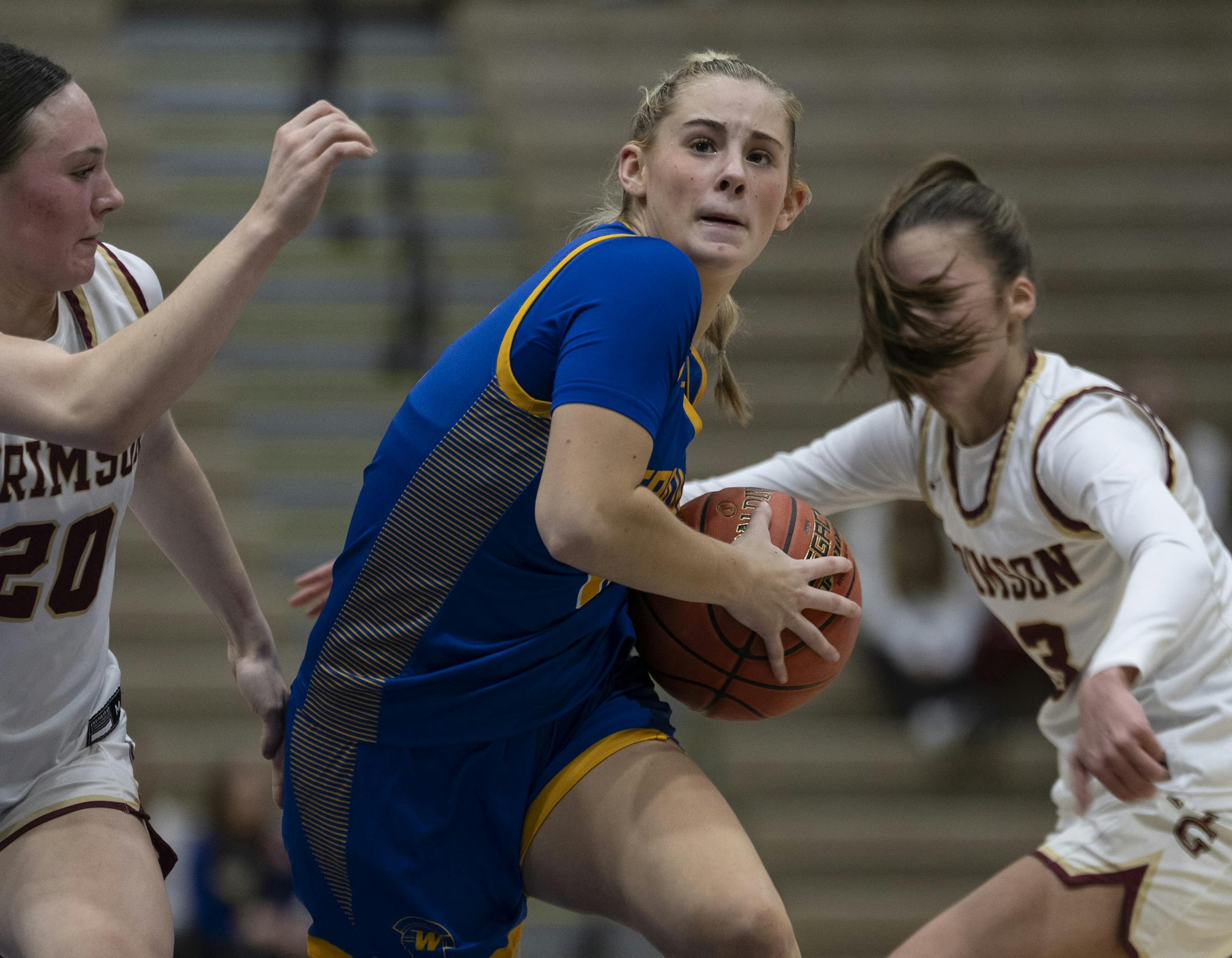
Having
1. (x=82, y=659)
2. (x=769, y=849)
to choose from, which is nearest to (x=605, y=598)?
(x=82, y=659)

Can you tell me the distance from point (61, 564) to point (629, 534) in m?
1.03

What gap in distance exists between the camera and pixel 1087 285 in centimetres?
809

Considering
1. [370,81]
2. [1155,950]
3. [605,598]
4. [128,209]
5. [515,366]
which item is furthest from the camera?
[370,81]

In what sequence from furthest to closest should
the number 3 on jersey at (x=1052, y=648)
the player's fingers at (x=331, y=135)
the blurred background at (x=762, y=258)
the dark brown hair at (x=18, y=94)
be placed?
the blurred background at (x=762, y=258) < the number 3 on jersey at (x=1052, y=648) < the dark brown hair at (x=18, y=94) < the player's fingers at (x=331, y=135)

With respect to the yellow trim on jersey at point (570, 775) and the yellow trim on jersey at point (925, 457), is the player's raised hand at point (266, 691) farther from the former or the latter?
the yellow trim on jersey at point (925, 457)

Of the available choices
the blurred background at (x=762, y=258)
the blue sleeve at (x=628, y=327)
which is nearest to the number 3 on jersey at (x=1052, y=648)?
the blue sleeve at (x=628, y=327)

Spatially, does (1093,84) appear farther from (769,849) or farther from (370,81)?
(769,849)

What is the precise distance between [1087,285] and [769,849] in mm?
3738

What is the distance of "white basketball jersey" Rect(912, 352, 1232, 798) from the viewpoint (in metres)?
2.83

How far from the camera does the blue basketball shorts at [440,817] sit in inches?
101

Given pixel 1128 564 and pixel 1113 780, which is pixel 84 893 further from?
pixel 1128 564

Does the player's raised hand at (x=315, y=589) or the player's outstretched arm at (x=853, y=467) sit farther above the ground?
the player's outstretched arm at (x=853, y=467)

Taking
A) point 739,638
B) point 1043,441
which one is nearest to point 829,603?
point 739,638

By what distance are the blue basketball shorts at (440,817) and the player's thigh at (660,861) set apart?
5cm
